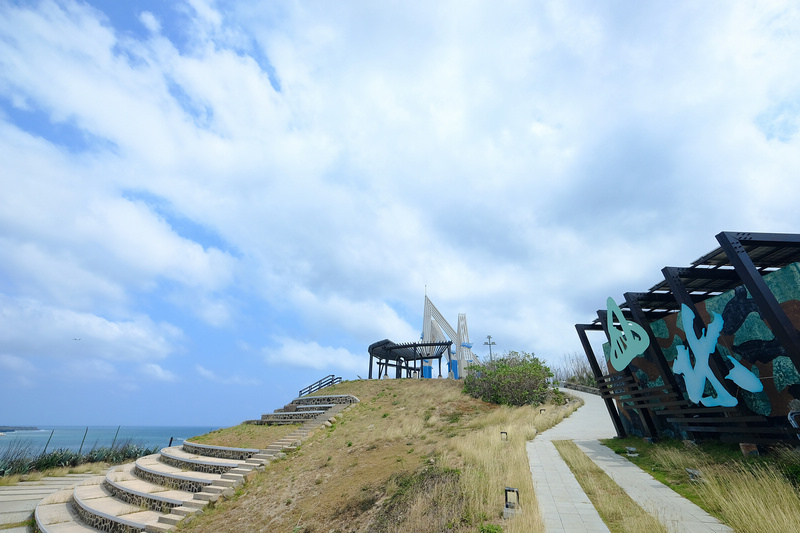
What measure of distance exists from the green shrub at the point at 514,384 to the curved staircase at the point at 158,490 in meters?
11.8

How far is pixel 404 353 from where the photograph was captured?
43562 millimetres

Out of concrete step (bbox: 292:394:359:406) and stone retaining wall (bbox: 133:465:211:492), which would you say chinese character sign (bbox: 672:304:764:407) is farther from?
concrete step (bbox: 292:394:359:406)

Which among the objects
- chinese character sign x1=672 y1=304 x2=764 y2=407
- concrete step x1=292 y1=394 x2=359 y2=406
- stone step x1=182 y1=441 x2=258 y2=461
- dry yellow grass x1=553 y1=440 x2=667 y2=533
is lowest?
dry yellow grass x1=553 y1=440 x2=667 y2=533

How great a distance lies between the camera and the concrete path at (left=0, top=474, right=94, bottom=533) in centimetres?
1605

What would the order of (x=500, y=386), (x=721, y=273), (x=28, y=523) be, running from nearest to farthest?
(x=721, y=273)
(x=28, y=523)
(x=500, y=386)

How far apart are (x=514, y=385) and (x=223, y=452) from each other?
1809 cm

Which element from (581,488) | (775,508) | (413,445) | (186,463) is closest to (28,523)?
(186,463)

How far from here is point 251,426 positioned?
85.0 ft

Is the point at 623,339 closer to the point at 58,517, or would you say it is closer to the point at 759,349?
the point at 759,349

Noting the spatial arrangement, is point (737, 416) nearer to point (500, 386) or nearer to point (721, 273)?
point (721, 273)

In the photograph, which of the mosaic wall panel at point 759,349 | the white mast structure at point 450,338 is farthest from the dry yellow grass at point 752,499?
the white mast structure at point 450,338

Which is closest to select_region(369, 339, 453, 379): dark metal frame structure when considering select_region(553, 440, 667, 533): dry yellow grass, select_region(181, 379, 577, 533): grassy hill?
select_region(181, 379, 577, 533): grassy hill

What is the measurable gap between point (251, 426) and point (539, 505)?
23.4m

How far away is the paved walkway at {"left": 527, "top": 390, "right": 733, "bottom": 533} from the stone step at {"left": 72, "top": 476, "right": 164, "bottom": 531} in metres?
12.9
